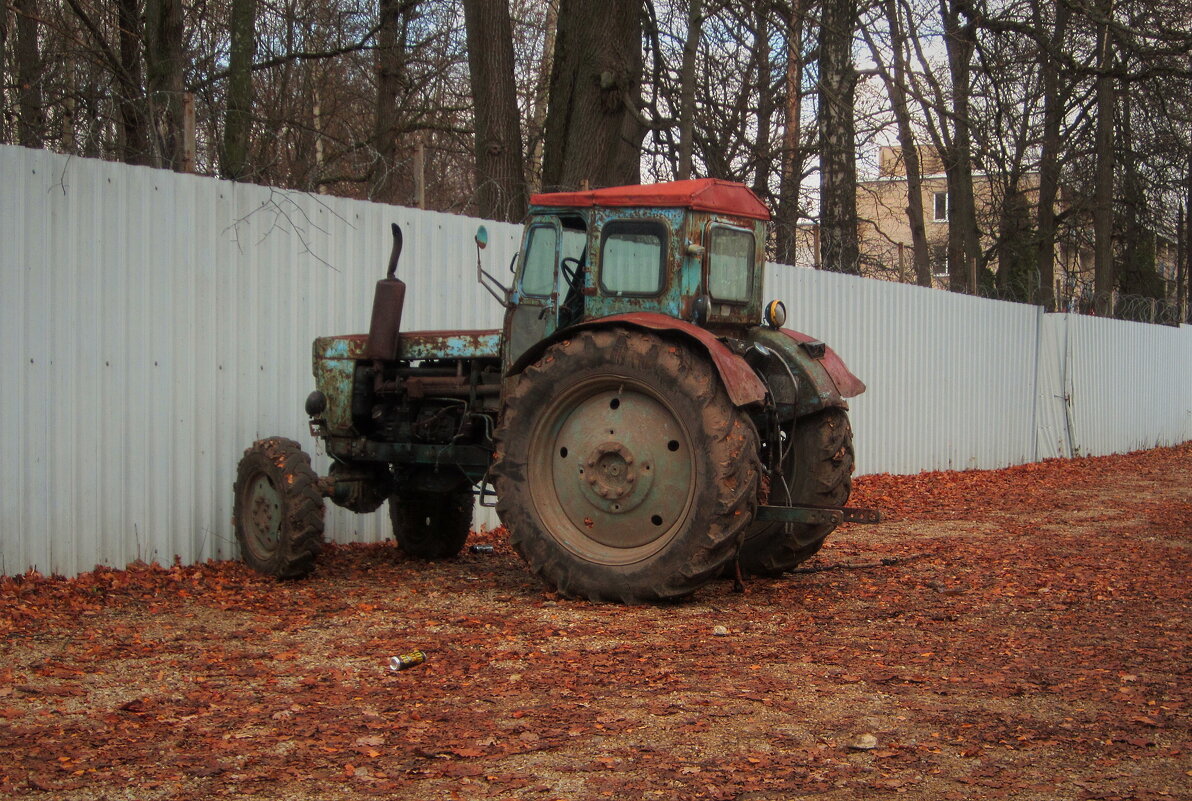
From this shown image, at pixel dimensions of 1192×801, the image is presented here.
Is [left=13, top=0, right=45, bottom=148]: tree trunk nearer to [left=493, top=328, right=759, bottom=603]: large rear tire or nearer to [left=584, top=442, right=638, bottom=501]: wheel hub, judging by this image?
[left=493, top=328, right=759, bottom=603]: large rear tire

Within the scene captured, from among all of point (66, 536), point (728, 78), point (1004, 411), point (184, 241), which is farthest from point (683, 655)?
point (1004, 411)

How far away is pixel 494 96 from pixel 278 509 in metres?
6.92

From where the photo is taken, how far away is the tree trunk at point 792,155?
14.8 metres

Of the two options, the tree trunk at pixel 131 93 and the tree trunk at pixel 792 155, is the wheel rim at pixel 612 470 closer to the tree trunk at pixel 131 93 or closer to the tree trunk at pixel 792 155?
the tree trunk at pixel 131 93

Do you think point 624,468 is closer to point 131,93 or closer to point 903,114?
point 131,93

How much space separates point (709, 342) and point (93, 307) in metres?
3.86

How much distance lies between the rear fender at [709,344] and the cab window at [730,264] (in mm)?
423

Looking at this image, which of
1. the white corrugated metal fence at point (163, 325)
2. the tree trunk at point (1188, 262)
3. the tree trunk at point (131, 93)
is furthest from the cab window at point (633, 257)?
the tree trunk at point (1188, 262)

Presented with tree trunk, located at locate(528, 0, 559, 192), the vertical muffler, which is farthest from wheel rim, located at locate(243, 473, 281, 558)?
tree trunk, located at locate(528, 0, 559, 192)

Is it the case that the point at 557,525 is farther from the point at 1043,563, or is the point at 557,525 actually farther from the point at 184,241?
the point at 1043,563

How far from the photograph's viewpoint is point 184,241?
8508mm

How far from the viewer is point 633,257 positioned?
7773 millimetres

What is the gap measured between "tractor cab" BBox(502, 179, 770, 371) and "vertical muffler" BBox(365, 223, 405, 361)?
90 centimetres

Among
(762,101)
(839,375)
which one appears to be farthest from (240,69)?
(839,375)
